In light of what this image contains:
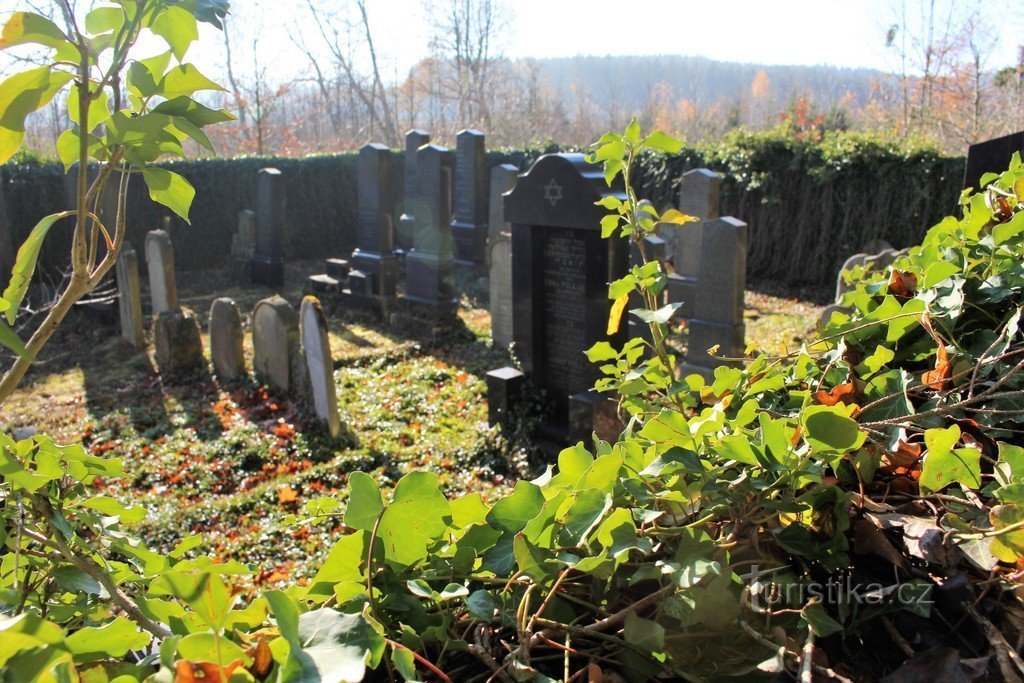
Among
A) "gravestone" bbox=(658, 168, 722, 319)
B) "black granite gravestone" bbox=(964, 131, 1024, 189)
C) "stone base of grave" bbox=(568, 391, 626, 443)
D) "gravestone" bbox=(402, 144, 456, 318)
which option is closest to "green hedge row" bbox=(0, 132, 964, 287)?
"gravestone" bbox=(658, 168, 722, 319)

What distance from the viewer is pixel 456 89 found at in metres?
38.0

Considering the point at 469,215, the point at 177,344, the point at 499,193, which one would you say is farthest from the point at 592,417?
the point at 469,215

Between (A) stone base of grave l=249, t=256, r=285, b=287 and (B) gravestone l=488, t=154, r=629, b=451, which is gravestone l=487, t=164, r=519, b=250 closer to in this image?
(A) stone base of grave l=249, t=256, r=285, b=287

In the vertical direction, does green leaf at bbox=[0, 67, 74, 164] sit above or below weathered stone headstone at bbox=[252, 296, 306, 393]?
above

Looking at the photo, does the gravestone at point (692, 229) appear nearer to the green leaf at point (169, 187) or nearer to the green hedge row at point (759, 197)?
the green hedge row at point (759, 197)

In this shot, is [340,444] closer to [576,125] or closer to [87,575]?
[87,575]

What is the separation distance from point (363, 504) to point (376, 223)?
12.0m

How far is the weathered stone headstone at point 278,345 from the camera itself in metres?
8.22

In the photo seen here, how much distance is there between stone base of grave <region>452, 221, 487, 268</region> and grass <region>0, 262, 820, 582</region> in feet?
12.5

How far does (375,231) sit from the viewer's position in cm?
1251

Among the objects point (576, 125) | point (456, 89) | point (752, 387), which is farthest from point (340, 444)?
point (576, 125)

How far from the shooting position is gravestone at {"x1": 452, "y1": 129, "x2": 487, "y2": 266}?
14586 millimetres

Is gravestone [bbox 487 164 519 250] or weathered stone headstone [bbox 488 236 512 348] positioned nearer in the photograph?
weathered stone headstone [bbox 488 236 512 348]

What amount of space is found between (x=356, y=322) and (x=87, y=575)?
11.0m
